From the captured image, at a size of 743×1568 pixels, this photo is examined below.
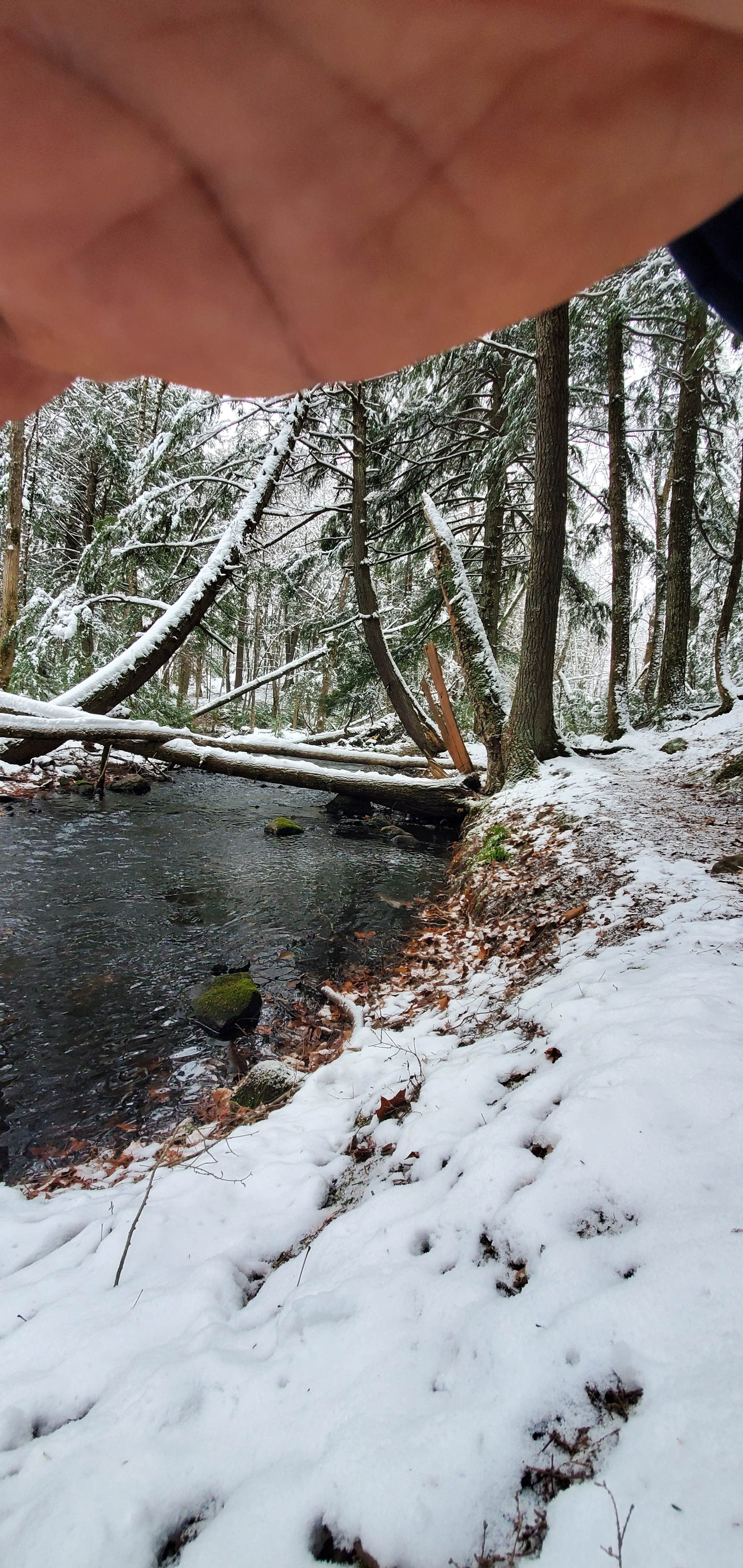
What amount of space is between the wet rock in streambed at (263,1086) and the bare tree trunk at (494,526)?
7682 millimetres

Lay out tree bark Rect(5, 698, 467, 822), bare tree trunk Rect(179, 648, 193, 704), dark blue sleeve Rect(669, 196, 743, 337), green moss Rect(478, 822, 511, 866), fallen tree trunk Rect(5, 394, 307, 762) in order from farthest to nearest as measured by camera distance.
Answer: bare tree trunk Rect(179, 648, 193, 704) < fallen tree trunk Rect(5, 394, 307, 762) < tree bark Rect(5, 698, 467, 822) < green moss Rect(478, 822, 511, 866) < dark blue sleeve Rect(669, 196, 743, 337)

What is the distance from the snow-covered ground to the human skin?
1560mm

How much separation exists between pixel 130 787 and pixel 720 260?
37.9ft

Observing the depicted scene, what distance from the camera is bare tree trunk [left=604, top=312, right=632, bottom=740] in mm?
9891

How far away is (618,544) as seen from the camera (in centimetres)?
1043

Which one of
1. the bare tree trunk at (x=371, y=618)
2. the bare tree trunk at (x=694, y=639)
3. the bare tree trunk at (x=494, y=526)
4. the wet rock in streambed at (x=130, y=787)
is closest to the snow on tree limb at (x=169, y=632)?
the bare tree trunk at (x=371, y=618)

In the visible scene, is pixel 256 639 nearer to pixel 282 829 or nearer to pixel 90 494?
pixel 90 494

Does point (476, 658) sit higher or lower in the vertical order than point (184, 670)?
lower

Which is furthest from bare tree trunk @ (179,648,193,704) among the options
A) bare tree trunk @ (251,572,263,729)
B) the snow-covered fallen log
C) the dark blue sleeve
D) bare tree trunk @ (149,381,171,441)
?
the dark blue sleeve

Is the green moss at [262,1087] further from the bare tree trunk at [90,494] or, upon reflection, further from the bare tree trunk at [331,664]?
the bare tree trunk at [90,494]

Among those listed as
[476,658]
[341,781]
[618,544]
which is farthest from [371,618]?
[618,544]

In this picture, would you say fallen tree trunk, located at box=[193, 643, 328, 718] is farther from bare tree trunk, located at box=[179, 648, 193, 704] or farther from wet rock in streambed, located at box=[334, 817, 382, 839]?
bare tree trunk, located at box=[179, 648, 193, 704]

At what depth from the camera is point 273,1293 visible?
155 centimetres

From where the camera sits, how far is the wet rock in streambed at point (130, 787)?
10930mm
